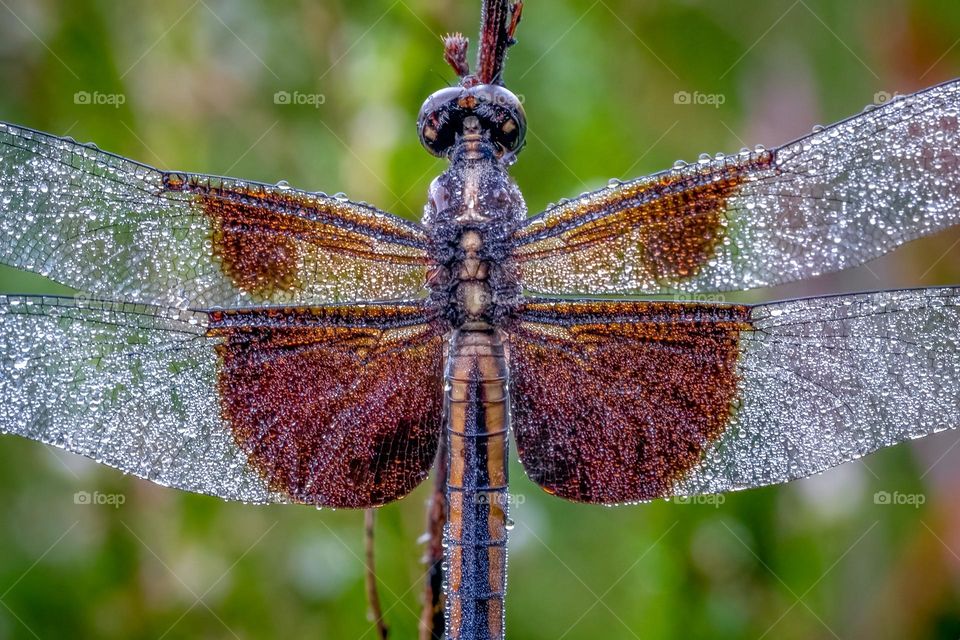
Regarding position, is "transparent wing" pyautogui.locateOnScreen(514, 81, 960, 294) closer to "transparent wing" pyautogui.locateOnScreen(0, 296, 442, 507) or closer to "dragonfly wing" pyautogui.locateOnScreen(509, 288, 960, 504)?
"dragonfly wing" pyautogui.locateOnScreen(509, 288, 960, 504)

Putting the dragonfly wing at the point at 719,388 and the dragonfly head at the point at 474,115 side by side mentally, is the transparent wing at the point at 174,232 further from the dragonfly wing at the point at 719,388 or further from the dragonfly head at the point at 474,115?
the dragonfly wing at the point at 719,388

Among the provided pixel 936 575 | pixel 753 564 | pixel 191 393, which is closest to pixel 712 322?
pixel 191 393

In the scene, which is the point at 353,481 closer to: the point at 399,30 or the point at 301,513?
the point at 301,513

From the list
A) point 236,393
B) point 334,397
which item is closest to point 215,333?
point 236,393

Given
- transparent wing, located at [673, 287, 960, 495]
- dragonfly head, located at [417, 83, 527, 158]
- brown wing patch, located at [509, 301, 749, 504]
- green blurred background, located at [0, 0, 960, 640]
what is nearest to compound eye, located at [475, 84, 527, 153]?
dragonfly head, located at [417, 83, 527, 158]

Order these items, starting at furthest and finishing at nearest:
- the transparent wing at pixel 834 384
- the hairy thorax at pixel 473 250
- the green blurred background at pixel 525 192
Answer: the green blurred background at pixel 525 192, the hairy thorax at pixel 473 250, the transparent wing at pixel 834 384

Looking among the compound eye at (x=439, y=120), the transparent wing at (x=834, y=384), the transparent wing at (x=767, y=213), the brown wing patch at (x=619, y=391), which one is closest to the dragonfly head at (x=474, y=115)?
the compound eye at (x=439, y=120)
